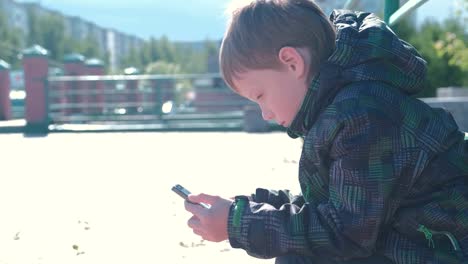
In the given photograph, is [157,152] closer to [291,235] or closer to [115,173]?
[115,173]

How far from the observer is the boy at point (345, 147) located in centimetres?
147

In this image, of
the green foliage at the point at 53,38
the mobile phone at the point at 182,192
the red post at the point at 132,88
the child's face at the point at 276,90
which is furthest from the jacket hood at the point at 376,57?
the green foliage at the point at 53,38

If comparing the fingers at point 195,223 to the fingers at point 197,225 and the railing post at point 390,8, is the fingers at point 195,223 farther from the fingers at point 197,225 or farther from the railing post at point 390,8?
the railing post at point 390,8

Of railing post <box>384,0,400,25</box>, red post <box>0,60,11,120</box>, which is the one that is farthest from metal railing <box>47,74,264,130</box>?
railing post <box>384,0,400,25</box>

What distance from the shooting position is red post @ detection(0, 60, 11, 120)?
55.7 ft

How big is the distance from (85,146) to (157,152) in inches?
66.4

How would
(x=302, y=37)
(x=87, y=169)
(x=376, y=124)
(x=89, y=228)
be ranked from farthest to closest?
(x=87, y=169) < (x=89, y=228) < (x=302, y=37) < (x=376, y=124)

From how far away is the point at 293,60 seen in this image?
159cm

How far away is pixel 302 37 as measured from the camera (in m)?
1.60

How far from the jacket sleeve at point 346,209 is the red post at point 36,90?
41.5 feet


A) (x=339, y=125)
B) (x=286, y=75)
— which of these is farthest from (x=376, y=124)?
(x=286, y=75)

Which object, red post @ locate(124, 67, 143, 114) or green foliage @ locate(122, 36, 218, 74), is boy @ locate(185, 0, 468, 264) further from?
green foliage @ locate(122, 36, 218, 74)

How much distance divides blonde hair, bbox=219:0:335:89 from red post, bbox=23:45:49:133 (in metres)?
12.5

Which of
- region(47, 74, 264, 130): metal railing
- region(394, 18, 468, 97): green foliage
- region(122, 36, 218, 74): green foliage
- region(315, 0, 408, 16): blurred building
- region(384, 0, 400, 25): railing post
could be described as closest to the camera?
region(384, 0, 400, 25): railing post
